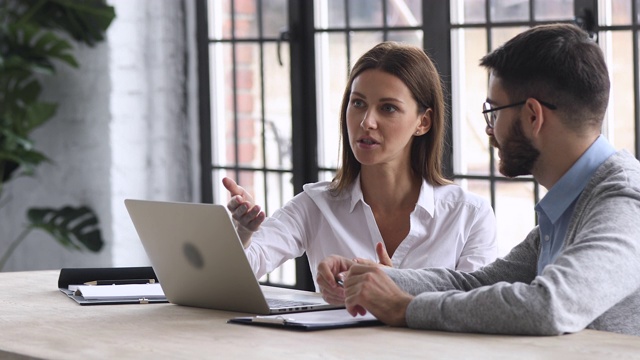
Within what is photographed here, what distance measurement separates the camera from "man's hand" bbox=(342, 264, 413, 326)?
206 cm

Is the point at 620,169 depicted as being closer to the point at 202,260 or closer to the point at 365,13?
the point at 202,260

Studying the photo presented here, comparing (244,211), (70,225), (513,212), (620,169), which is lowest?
(70,225)

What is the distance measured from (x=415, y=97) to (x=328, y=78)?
1.86 meters

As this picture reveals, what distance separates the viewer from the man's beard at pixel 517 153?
214 cm

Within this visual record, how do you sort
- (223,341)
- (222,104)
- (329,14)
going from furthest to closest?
(222,104), (329,14), (223,341)

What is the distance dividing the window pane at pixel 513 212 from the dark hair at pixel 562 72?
201cm

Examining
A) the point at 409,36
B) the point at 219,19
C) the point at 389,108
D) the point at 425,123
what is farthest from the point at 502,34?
the point at 219,19

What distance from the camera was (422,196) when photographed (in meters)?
3.00

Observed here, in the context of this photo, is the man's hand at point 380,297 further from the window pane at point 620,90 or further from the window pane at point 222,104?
the window pane at point 222,104

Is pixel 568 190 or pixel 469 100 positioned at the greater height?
pixel 469 100

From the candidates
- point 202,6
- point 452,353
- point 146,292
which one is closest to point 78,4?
point 202,6

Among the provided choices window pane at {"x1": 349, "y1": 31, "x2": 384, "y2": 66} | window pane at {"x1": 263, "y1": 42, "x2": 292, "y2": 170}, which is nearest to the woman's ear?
window pane at {"x1": 349, "y1": 31, "x2": 384, "y2": 66}

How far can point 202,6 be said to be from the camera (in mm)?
5309

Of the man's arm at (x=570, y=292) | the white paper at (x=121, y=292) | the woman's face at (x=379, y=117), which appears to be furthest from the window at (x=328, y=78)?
the man's arm at (x=570, y=292)
